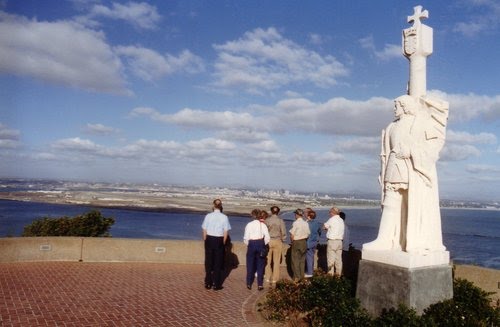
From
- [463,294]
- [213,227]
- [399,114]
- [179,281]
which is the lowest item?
[179,281]

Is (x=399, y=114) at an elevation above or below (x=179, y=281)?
above

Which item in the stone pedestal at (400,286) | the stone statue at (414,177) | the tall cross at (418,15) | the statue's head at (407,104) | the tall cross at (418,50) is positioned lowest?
the stone pedestal at (400,286)

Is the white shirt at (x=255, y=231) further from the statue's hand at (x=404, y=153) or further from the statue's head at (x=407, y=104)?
the statue's head at (x=407, y=104)

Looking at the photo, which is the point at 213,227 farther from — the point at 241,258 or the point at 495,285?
the point at 495,285

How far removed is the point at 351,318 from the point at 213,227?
3.72 meters

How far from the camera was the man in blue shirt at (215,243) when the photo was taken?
8648mm

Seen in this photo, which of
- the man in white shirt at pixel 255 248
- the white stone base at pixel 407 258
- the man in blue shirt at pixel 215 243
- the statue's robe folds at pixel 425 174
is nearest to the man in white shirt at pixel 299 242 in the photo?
the man in white shirt at pixel 255 248

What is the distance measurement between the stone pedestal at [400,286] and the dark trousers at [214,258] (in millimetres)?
3188

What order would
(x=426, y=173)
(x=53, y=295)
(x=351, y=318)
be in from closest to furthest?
1. (x=351, y=318)
2. (x=426, y=173)
3. (x=53, y=295)

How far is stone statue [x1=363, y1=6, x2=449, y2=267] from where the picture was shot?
6.23m

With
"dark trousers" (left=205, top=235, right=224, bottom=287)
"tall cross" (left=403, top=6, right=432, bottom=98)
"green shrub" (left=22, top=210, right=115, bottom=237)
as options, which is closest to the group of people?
"dark trousers" (left=205, top=235, right=224, bottom=287)

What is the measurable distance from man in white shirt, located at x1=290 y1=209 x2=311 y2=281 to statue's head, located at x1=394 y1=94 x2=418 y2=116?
384cm

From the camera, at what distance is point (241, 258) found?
11.8m

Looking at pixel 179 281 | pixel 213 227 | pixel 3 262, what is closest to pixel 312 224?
pixel 213 227
